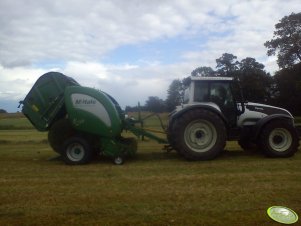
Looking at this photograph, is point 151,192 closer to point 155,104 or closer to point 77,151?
point 77,151

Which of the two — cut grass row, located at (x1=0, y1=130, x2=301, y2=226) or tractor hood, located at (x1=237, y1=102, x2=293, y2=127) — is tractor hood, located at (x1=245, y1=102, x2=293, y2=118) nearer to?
tractor hood, located at (x1=237, y1=102, x2=293, y2=127)

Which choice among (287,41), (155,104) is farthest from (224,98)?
(287,41)

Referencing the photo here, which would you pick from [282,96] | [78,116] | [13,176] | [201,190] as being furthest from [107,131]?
[282,96]

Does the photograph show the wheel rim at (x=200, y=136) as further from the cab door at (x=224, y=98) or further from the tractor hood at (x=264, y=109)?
the tractor hood at (x=264, y=109)

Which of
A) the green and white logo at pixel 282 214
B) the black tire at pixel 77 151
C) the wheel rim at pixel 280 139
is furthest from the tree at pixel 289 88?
the green and white logo at pixel 282 214

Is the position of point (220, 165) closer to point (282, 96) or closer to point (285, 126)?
point (285, 126)

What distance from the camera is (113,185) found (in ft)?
26.2

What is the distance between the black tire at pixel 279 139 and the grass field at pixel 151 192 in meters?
0.37

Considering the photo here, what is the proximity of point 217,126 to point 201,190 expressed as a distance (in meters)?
3.85

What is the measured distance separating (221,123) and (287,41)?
120 ft

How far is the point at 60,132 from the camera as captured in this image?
1181 centimetres

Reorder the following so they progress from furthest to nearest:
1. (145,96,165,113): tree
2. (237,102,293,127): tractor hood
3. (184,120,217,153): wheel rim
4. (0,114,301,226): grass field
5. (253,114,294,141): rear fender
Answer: (145,96,165,113): tree → (237,102,293,127): tractor hood → (253,114,294,141): rear fender → (184,120,217,153): wheel rim → (0,114,301,226): grass field

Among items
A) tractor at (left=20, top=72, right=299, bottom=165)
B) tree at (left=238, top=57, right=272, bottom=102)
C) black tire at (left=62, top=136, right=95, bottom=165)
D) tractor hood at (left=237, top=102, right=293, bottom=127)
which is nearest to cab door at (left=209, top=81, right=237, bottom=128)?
tractor at (left=20, top=72, right=299, bottom=165)

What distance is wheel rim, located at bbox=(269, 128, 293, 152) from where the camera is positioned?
1140cm
